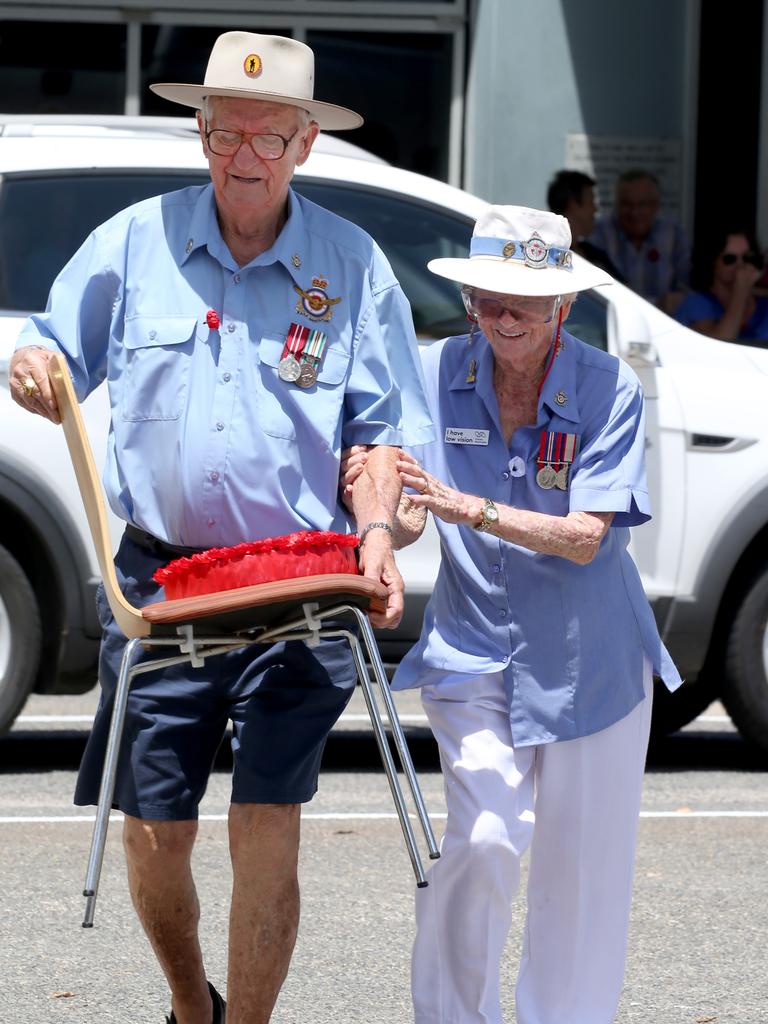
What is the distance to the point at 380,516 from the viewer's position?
151 inches

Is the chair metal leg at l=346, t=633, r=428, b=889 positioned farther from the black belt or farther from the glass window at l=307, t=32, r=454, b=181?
the glass window at l=307, t=32, r=454, b=181

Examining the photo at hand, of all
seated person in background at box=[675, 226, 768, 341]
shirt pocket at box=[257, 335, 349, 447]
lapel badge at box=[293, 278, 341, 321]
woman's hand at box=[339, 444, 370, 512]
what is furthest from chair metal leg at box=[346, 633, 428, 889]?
seated person in background at box=[675, 226, 768, 341]

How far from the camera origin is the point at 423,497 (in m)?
3.92

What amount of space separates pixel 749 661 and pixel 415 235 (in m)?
1.98

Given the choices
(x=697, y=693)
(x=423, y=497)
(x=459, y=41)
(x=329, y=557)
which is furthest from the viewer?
(x=459, y=41)

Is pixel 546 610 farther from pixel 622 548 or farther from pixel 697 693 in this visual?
pixel 697 693

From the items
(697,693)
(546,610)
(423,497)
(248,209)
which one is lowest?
(697,693)

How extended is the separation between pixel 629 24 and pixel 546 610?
9.78 meters

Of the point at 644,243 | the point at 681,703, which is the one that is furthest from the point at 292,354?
the point at 644,243

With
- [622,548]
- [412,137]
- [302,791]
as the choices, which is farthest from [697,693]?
[412,137]

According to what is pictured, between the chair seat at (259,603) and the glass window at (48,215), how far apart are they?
136 inches

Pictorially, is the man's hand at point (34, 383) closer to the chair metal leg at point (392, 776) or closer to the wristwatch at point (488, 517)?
the chair metal leg at point (392, 776)

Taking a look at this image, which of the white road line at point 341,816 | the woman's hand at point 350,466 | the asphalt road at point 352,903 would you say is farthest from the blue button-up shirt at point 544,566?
the white road line at point 341,816

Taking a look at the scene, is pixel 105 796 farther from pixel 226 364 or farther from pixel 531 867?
pixel 531 867
